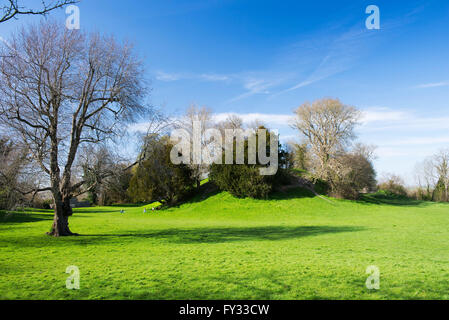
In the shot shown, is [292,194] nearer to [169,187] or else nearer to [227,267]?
[169,187]

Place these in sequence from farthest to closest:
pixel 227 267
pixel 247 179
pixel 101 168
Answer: pixel 247 179
pixel 101 168
pixel 227 267

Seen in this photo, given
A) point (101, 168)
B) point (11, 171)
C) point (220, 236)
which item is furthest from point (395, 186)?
point (11, 171)

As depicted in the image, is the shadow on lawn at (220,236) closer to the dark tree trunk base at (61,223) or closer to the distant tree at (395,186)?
the dark tree trunk base at (61,223)

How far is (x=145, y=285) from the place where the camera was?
21.6 ft

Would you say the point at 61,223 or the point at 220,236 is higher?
the point at 61,223

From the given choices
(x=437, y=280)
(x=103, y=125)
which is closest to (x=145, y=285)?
(x=437, y=280)

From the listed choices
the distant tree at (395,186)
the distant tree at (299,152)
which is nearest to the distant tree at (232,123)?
the distant tree at (299,152)

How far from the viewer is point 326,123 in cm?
4272

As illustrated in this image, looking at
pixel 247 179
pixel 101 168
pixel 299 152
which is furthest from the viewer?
pixel 299 152

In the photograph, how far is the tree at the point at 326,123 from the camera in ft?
136

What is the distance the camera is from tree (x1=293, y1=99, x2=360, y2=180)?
136 ft

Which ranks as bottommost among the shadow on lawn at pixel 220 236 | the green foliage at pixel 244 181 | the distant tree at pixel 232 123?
the shadow on lawn at pixel 220 236

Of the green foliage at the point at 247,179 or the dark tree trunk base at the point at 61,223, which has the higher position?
the green foliage at the point at 247,179
